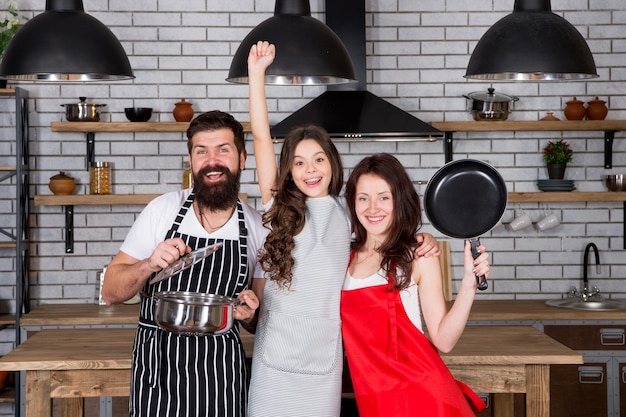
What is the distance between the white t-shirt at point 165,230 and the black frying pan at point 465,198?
0.67 meters

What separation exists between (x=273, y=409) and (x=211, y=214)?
0.69m

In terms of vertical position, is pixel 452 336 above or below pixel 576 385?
above

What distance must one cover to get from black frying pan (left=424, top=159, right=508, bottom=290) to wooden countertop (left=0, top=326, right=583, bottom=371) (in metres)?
0.93

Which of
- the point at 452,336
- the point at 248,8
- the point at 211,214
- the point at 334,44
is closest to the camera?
the point at 452,336

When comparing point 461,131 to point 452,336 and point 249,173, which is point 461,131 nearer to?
point 249,173

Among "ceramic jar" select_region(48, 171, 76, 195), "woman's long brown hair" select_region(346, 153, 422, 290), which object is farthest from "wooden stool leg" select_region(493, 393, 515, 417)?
"ceramic jar" select_region(48, 171, 76, 195)

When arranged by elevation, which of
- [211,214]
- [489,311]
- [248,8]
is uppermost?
[248,8]

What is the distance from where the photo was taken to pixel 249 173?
19.0ft

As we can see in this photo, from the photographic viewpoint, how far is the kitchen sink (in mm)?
5328

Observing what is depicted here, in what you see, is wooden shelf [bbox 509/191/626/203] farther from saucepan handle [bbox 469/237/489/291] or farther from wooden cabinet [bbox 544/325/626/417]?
saucepan handle [bbox 469/237/489/291]

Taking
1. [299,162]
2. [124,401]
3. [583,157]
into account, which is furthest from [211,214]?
[583,157]

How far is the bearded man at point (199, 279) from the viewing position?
2811 millimetres

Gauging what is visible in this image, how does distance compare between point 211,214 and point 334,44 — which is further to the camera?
point 334,44

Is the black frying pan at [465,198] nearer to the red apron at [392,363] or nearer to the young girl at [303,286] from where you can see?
the young girl at [303,286]
